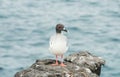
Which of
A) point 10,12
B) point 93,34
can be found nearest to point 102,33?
point 93,34

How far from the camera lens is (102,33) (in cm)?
5088

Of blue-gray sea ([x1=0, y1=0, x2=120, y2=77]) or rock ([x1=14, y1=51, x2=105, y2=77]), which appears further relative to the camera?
blue-gray sea ([x1=0, y1=0, x2=120, y2=77])

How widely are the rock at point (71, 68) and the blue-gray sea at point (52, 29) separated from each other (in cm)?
1811

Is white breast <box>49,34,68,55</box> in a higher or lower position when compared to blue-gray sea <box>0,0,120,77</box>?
higher

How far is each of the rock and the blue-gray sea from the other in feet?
59.4

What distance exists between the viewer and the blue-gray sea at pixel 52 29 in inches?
1710

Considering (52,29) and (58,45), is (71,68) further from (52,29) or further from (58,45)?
(52,29)

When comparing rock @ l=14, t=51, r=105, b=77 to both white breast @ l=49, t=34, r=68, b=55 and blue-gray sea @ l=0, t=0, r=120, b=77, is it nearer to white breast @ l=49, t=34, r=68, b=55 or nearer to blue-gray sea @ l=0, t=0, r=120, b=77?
white breast @ l=49, t=34, r=68, b=55

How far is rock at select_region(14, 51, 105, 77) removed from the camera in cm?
1947

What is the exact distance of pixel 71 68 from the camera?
2012cm

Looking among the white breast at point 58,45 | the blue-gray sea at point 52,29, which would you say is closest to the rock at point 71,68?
the white breast at point 58,45

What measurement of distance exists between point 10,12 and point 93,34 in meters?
10.4

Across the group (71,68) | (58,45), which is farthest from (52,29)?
(71,68)

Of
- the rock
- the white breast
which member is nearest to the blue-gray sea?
the rock
